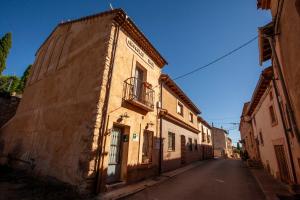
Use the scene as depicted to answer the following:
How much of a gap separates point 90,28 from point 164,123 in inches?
275

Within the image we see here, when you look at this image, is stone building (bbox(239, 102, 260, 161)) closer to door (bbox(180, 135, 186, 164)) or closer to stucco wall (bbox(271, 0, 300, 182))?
door (bbox(180, 135, 186, 164))

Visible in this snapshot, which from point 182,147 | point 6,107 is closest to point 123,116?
point 182,147

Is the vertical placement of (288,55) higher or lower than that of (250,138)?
higher

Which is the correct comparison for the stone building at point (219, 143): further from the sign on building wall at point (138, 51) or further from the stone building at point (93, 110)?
the sign on building wall at point (138, 51)

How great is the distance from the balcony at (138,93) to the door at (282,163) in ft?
20.7

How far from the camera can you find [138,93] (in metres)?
8.72

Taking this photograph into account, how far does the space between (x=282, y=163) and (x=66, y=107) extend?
397 inches

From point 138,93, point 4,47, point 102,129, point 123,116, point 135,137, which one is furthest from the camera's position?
point 4,47

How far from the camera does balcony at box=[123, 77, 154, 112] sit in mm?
7321

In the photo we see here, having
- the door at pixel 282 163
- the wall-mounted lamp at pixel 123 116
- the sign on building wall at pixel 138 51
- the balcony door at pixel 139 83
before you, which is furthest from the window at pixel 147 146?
the door at pixel 282 163

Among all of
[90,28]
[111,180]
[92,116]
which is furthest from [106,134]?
[90,28]

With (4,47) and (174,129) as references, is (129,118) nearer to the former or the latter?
(174,129)

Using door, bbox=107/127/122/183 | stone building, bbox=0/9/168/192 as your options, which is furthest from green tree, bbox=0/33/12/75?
door, bbox=107/127/122/183

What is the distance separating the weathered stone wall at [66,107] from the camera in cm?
579
